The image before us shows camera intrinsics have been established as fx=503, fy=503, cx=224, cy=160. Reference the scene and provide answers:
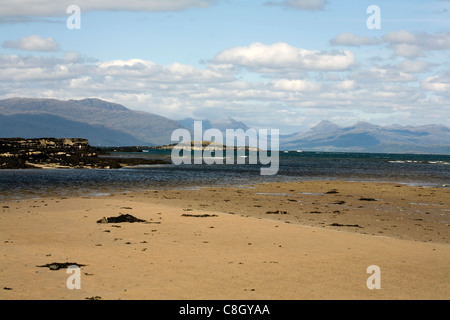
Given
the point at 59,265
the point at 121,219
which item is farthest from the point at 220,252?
the point at 121,219

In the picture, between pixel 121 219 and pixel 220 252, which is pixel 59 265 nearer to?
pixel 220 252

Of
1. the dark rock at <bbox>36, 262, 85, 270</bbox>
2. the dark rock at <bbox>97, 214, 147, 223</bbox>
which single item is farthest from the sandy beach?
the dark rock at <bbox>97, 214, 147, 223</bbox>

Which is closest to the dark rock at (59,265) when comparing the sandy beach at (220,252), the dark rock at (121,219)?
the sandy beach at (220,252)

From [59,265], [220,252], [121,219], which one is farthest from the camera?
[121,219]

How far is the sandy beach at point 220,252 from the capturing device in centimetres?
1420

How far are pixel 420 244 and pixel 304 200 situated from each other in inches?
825

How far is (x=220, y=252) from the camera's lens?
19.4 metres

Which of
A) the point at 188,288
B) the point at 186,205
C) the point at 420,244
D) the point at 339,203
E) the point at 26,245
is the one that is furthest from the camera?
the point at 339,203

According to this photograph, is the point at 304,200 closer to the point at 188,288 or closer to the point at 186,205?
the point at 186,205

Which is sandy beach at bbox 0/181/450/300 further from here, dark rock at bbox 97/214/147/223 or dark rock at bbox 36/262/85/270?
dark rock at bbox 97/214/147/223

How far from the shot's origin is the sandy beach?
46.6ft

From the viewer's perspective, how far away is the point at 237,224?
2684cm

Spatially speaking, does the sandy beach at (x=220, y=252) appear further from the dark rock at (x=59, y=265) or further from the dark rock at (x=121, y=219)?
the dark rock at (x=121, y=219)
